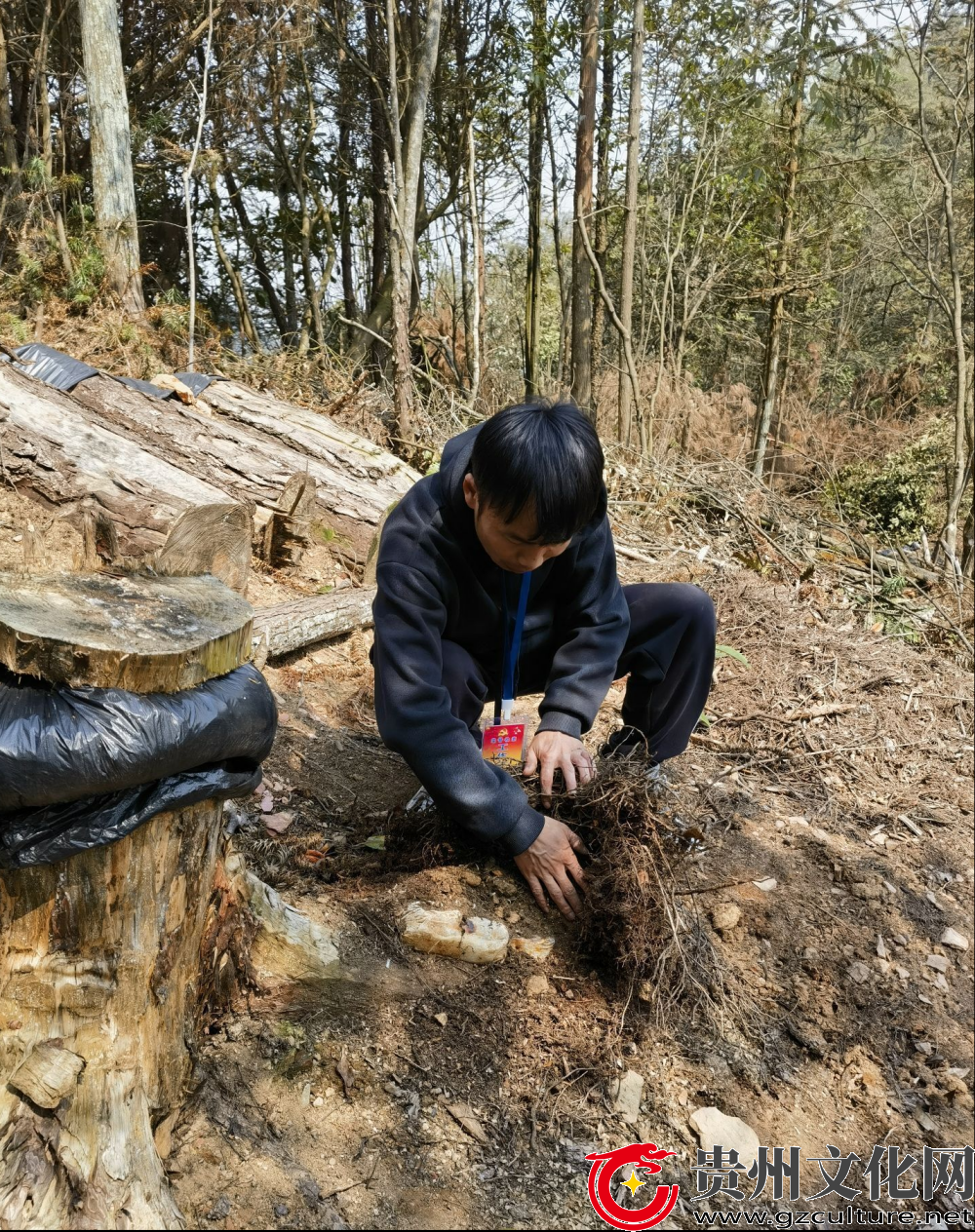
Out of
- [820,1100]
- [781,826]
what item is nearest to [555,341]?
[781,826]

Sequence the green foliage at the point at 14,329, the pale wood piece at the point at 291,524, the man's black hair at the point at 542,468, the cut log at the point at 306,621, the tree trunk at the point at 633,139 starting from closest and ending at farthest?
1. the man's black hair at the point at 542,468
2. the cut log at the point at 306,621
3. the pale wood piece at the point at 291,524
4. the green foliage at the point at 14,329
5. the tree trunk at the point at 633,139

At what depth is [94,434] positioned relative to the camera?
473 cm

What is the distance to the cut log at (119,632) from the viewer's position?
1.20 metres

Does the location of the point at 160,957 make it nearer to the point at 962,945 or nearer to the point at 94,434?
the point at 962,945

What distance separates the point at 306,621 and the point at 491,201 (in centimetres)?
890

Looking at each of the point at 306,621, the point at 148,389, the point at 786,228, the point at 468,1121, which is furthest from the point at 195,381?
the point at 786,228

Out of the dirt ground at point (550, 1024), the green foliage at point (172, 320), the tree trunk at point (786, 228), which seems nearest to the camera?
the dirt ground at point (550, 1024)

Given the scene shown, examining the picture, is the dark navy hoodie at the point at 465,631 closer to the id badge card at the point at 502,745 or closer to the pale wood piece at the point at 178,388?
the id badge card at the point at 502,745

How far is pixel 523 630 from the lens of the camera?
2.24 metres

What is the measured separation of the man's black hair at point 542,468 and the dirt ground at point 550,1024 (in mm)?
879

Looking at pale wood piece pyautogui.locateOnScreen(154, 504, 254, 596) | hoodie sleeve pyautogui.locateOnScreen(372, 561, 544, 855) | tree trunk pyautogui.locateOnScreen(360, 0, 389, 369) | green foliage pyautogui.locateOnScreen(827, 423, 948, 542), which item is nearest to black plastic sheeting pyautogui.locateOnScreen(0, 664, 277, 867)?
pale wood piece pyautogui.locateOnScreen(154, 504, 254, 596)

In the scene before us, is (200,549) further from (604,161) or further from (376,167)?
(376,167)

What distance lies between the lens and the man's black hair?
171 centimetres

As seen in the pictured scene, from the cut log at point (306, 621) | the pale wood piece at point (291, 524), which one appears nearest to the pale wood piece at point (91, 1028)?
the cut log at point (306, 621)
